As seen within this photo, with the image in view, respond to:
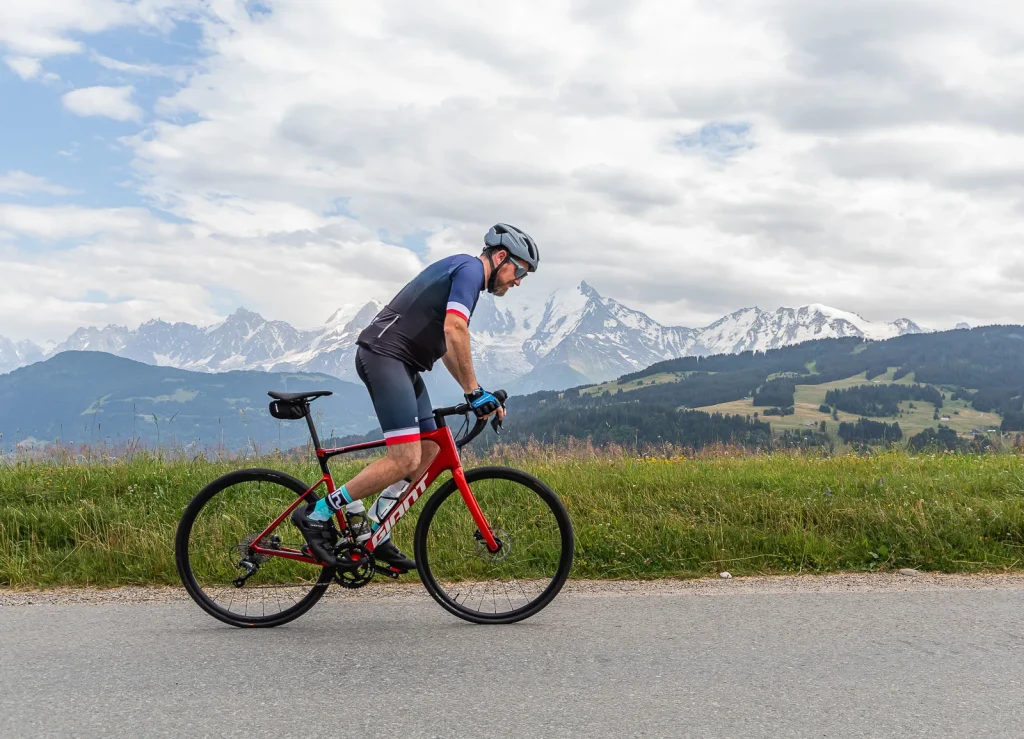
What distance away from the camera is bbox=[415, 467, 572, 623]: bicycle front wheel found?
201 inches

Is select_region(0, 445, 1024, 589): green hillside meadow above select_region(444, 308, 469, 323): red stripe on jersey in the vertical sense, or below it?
below

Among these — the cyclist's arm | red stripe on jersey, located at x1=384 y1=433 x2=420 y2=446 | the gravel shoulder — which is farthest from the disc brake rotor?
the cyclist's arm

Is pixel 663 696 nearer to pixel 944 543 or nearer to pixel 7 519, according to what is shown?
pixel 944 543

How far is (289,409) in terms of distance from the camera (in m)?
4.99

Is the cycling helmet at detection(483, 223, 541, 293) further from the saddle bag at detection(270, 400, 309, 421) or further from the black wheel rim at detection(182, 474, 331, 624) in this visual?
the black wheel rim at detection(182, 474, 331, 624)

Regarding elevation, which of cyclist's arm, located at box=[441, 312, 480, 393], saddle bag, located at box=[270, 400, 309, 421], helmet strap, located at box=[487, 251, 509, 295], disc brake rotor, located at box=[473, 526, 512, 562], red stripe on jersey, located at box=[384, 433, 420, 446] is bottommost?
disc brake rotor, located at box=[473, 526, 512, 562]

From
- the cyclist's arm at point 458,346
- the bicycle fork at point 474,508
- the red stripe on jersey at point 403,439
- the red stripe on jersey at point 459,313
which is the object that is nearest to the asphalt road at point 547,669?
the bicycle fork at point 474,508

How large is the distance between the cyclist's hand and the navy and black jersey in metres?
0.43

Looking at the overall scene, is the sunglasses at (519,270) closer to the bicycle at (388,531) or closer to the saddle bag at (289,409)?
the bicycle at (388,531)

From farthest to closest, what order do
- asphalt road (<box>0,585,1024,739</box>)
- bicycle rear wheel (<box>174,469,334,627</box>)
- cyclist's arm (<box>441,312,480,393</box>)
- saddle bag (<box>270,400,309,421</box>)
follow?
1. bicycle rear wheel (<box>174,469,334,627</box>)
2. saddle bag (<box>270,400,309,421</box>)
3. cyclist's arm (<box>441,312,480,393</box>)
4. asphalt road (<box>0,585,1024,739</box>)

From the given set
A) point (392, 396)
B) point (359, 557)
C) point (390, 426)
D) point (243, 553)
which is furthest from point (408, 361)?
point (243, 553)

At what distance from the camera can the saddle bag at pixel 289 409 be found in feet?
16.3

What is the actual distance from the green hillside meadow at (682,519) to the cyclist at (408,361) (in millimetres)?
707

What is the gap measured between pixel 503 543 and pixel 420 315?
61.5 inches
